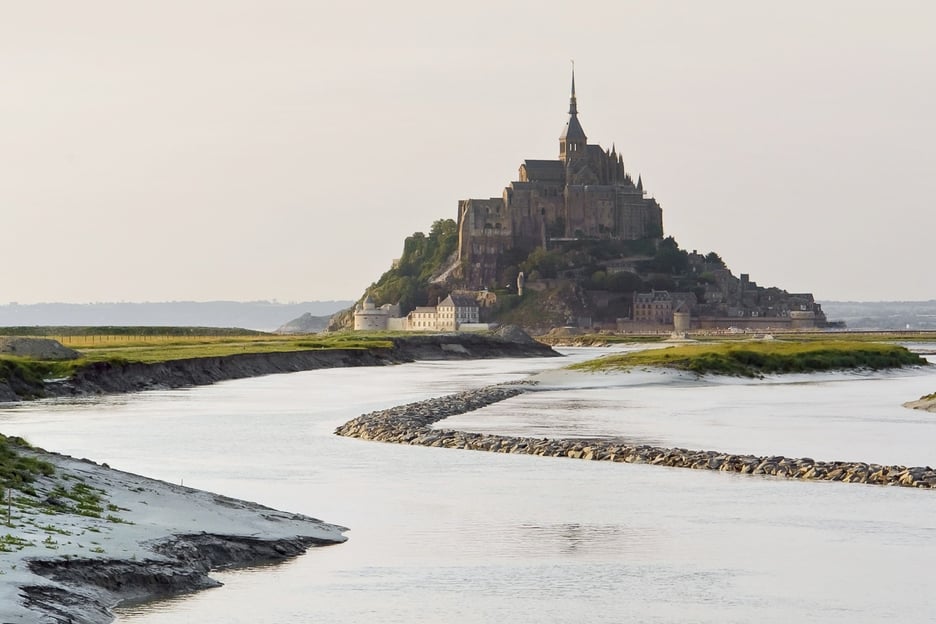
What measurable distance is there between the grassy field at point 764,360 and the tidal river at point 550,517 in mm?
26550

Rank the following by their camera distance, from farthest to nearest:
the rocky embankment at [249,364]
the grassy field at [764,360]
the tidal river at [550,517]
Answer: the grassy field at [764,360]
the rocky embankment at [249,364]
the tidal river at [550,517]

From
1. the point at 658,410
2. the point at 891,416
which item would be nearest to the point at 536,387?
the point at 658,410

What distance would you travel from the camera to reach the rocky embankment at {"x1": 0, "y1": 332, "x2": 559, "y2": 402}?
6609 centimetres

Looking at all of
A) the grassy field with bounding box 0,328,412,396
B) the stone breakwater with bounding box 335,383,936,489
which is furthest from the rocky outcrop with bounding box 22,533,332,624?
the grassy field with bounding box 0,328,412,396

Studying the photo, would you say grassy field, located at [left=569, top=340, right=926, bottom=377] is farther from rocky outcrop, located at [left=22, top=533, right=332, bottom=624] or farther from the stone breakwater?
rocky outcrop, located at [left=22, top=533, right=332, bottom=624]

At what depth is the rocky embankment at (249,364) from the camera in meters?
66.1

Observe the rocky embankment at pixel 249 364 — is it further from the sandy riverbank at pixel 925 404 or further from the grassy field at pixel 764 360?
the sandy riverbank at pixel 925 404

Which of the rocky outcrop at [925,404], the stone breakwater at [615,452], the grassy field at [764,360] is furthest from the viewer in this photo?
the grassy field at [764,360]

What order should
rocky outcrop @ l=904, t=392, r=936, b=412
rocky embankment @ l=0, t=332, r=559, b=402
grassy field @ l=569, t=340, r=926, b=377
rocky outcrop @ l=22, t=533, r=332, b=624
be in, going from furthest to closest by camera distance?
1. grassy field @ l=569, t=340, r=926, b=377
2. rocky embankment @ l=0, t=332, r=559, b=402
3. rocky outcrop @ l=904, t=392, r=936, b=412
4. rocky outcrop @ l=22, t=533, r=332, b=624

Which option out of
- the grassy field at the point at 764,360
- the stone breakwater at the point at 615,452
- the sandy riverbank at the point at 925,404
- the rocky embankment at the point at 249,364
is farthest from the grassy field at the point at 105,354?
the sandy riverbank at the point at 925,404

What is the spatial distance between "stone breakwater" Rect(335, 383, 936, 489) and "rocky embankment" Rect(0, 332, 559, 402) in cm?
1993

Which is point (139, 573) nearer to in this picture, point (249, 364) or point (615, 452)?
point (615, 452)

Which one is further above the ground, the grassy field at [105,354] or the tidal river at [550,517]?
the grassy field at [105,354]

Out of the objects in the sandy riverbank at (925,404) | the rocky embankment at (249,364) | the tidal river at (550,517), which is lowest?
the tidal river at (550,517)
